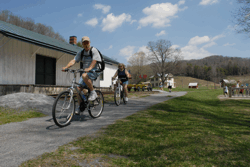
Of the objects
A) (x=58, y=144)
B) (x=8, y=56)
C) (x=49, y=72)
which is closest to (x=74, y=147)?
(x=58, y=144)

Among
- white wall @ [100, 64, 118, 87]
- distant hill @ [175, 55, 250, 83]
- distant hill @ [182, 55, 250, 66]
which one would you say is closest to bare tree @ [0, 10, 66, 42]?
white wall @ [100, 64, 118, 87]

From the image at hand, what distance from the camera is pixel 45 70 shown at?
11633 millimetres

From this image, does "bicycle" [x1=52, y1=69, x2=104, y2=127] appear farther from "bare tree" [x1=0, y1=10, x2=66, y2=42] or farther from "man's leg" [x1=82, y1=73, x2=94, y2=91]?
"bare tree" [x1=0, y1=10, x2=66, y2=42]

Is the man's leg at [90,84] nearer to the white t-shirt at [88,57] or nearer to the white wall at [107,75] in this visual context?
the white t-shirt at [88,57]

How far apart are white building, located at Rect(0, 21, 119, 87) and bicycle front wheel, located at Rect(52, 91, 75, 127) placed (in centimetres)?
595

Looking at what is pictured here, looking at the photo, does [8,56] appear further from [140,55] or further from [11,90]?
[140,55]

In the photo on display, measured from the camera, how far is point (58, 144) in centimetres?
264

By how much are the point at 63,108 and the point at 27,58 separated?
7.94 meters

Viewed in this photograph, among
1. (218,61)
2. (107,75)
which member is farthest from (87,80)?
(218,61)

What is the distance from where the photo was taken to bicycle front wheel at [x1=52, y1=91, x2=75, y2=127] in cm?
357

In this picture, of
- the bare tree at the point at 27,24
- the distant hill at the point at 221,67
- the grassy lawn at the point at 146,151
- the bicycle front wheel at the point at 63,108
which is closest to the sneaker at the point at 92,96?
the bicycle front wheel at the point at 63,108

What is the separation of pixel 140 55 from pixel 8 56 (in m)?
57.6

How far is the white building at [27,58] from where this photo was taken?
8.58m

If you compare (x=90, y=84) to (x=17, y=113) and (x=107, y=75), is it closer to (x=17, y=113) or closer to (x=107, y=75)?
(x=17, y=113)
